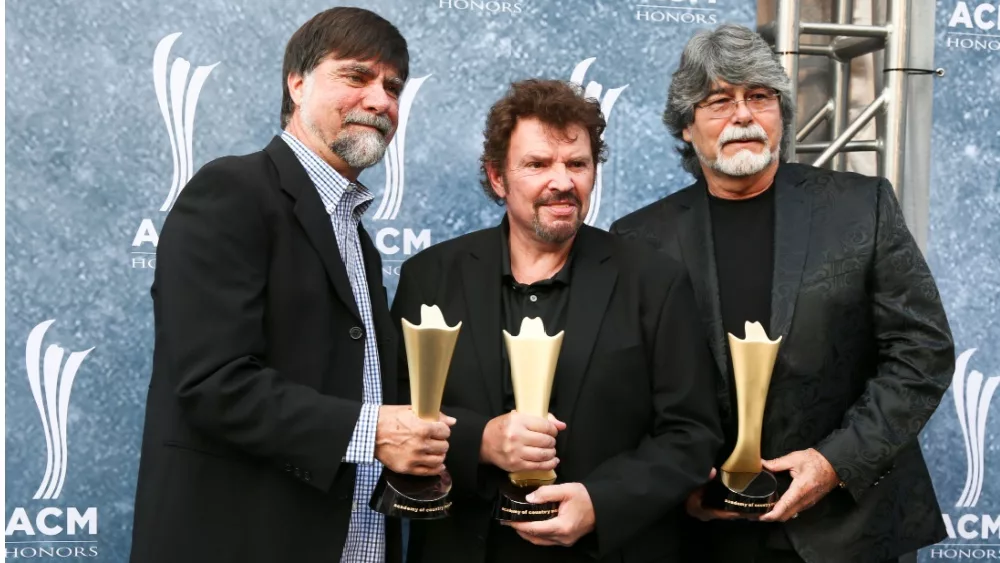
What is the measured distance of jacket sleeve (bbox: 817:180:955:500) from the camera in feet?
7.04

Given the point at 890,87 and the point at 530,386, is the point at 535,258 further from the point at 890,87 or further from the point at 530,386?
the point at 890,87

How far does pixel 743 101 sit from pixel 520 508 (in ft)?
3.51

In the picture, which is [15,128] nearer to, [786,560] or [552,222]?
[552,222]

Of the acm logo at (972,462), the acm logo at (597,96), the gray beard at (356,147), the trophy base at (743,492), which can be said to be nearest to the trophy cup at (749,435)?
the trophy base at (743,492)

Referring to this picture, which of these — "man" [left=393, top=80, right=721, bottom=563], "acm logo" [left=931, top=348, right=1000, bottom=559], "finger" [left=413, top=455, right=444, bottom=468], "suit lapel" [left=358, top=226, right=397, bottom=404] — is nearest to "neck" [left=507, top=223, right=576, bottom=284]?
"man" [left=393, top=80, right=721, bottom=563]

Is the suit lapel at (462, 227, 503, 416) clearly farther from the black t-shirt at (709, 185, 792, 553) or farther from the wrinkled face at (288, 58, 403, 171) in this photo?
the black t-shirt at (709, 185, 792, 553)

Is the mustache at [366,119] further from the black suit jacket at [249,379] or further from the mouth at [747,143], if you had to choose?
the mouth at [747,143]

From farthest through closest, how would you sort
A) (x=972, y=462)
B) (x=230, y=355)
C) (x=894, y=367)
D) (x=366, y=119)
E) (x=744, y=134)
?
(x=972, y=462) < (x=744, y=134) < (x=894, y=367) < (x=366, y=119) < (x=230, y=355)

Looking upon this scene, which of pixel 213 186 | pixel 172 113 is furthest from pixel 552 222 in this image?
pixel 172 113

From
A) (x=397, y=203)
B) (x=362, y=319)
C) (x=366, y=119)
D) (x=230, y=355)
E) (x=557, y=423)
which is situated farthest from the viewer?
(x=397, y=203)

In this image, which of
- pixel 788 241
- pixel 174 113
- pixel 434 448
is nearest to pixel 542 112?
pixel 788 241

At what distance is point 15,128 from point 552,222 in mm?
1509

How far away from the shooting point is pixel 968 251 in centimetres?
327

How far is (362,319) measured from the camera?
1.98 metres
